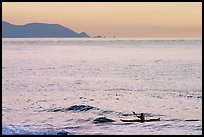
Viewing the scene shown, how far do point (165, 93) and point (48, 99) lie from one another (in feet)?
29.6

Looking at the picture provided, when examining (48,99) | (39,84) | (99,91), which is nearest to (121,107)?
(48,99)

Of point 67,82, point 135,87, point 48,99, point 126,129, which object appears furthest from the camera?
point 67,82

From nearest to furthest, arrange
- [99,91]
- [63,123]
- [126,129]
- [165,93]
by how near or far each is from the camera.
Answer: [126,129]
[63,123]
[165,93]
[99,91]

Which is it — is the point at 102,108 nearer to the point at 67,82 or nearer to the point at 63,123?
the point at 63,123

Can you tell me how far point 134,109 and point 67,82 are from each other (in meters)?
16.9

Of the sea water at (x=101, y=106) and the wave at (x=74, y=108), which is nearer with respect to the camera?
the sea water at (x=101, y=106)

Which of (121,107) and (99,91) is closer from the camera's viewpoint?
(121,107)

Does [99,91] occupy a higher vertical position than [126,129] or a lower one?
higher

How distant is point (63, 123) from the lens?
18141 mm

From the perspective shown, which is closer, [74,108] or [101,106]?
[74,108]

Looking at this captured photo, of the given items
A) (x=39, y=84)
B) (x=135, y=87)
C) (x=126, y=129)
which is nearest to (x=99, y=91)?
(x=135, y=87)

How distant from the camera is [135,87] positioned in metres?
34.5

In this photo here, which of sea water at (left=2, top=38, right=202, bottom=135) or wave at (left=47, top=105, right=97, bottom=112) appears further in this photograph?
wave at (left=47, top=105, right=97, bottom=112)

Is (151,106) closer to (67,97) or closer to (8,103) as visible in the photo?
(67,97)
